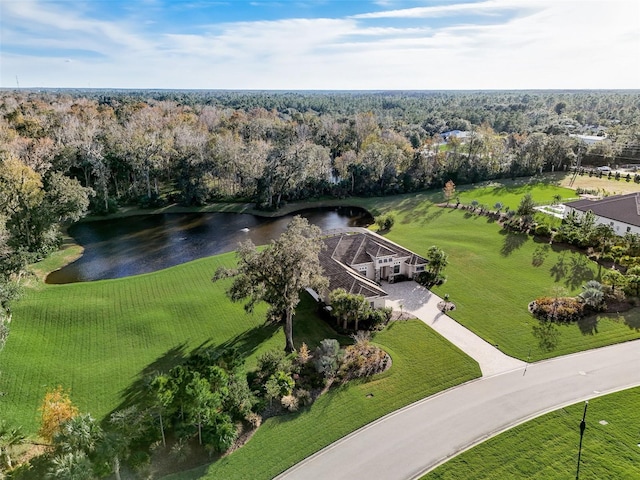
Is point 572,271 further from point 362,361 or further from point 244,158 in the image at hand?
point 244,158

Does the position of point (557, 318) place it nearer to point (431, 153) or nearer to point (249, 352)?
point (249, 352)

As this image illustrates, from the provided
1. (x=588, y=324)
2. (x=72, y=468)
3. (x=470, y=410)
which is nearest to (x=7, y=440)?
(x=72, y=468)

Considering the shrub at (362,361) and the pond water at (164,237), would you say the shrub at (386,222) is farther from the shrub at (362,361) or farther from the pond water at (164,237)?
the shrub at (362,361)

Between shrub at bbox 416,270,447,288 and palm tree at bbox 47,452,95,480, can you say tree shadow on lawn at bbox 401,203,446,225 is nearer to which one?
shrub at bbox 416,270,447,288

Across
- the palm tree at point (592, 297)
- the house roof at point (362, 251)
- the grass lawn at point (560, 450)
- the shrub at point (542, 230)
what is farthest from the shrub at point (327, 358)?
the shrub at point (542, 230)

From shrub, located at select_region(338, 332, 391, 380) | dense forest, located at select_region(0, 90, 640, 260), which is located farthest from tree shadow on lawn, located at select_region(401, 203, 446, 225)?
shrub, located at select_region(338, 332, 391, 380)
